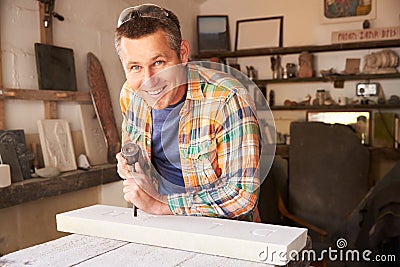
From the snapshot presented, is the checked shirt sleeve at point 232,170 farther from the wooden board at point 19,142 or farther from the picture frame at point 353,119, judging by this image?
the picture frame at point 353,119

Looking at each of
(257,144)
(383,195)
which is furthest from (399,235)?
(257,144)

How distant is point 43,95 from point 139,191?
0.45 metres

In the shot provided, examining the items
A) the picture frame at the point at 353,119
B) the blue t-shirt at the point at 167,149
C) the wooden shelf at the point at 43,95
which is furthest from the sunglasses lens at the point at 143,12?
the picture frame at the point at 353,119

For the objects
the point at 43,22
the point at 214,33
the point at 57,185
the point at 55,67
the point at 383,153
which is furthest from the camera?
the point at 383,153

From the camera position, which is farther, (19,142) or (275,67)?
(275,67)

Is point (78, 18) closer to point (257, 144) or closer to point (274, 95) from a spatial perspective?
point (257, 144)

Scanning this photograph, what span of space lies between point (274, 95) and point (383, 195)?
2.37 ft

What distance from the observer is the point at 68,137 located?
0.86 metres

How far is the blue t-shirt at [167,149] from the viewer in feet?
1.95

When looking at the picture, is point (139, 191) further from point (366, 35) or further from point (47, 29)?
point (366, 35)

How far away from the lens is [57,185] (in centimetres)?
77

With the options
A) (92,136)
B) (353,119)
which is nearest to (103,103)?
(92,136)

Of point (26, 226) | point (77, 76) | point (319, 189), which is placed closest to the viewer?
point (26, 226)

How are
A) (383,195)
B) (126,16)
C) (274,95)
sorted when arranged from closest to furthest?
(126,16) → (383,195) → (274,95)
